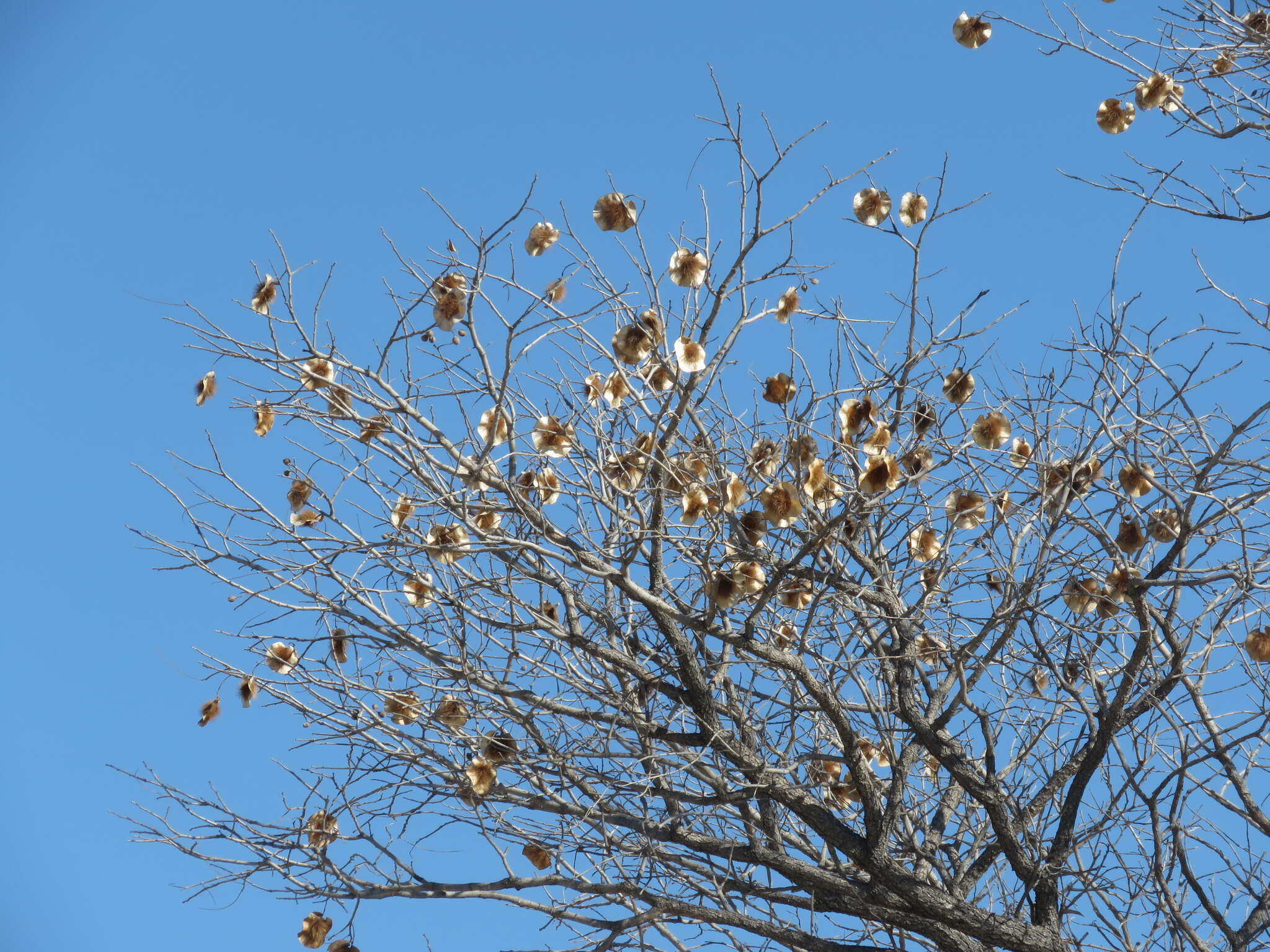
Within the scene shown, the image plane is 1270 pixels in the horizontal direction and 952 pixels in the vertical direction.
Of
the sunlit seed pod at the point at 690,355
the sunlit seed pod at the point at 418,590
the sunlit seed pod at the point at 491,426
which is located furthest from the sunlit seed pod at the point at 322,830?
the sunlit seed pod at the point at 690,355

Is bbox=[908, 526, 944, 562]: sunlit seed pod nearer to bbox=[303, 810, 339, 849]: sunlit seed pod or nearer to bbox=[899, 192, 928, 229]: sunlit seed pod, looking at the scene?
bbox=[899, 192, 928, 229]: sunlit seed pod

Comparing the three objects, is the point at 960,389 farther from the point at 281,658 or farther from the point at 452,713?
the point at 281,658

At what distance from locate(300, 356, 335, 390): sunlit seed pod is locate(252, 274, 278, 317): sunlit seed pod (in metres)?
0.23

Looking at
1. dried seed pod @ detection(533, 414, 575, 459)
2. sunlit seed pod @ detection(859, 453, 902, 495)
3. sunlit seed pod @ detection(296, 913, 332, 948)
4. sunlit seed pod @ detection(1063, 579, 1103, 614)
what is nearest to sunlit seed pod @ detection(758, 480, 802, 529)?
sunlit seed pod @ detection(859, 453, 902, 495)

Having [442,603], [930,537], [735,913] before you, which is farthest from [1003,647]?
[442,603]

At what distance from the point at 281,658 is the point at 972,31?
12.9 ft

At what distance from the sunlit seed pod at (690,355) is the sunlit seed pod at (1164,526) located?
172cm

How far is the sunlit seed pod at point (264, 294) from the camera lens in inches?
153

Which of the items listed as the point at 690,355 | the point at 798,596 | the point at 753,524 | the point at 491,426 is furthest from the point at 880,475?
the point at 491,426

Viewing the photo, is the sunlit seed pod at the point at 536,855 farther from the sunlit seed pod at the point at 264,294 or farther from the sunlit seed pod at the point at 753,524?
the sunlit seed pod at the point at 264,294

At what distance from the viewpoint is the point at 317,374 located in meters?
3.82

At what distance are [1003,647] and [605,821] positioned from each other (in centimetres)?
166

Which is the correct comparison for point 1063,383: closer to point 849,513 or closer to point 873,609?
point 873,609

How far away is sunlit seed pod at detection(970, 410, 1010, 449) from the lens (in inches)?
167
